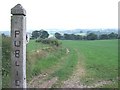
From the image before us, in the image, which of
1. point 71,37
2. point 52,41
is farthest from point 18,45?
point 71,37

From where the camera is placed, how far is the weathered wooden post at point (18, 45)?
6395 millimetres

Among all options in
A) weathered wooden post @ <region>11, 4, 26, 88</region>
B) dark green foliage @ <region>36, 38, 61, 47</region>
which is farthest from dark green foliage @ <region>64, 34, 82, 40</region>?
weathered wooden post @ <region>11, 4, 26, 88</region>

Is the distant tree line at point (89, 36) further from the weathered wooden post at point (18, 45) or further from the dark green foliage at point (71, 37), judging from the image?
the weathered wooden post at point (18, 45)

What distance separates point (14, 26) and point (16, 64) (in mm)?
740

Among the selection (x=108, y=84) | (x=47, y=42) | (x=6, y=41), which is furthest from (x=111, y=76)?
(x=47, y=42)

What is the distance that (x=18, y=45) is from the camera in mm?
6395

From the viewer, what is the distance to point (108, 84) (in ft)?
45.6

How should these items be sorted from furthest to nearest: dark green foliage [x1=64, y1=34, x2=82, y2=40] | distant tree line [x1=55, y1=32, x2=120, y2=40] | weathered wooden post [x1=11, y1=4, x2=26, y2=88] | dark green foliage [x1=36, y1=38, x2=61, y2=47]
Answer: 1. dark green foliage [x1=64, y1=34, x2=82, y2=40]
2. distant tree line [x1=55, y1=32, x2=120, y2=40]
3. dark green foliage [x1=36, y1=38, x2=61, y2=47]
4. weathered wooden post [x1=11, y1=4, x2=26, y2=88]

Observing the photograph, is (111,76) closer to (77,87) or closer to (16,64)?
(77,87)

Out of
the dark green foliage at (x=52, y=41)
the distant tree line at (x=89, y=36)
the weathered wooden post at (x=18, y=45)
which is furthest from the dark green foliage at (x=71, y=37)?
the weathered wooden post at (x=18, y=45)

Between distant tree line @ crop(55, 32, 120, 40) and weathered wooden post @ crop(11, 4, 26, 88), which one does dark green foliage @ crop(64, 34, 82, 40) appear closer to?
distant tree line @ crop(55, 32, 120, 40)

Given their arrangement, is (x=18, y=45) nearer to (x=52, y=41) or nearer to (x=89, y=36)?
(x=52, y=41)

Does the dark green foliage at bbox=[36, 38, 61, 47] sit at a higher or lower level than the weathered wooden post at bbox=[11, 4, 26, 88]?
lower

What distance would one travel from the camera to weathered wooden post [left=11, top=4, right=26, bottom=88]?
6.39 metres
